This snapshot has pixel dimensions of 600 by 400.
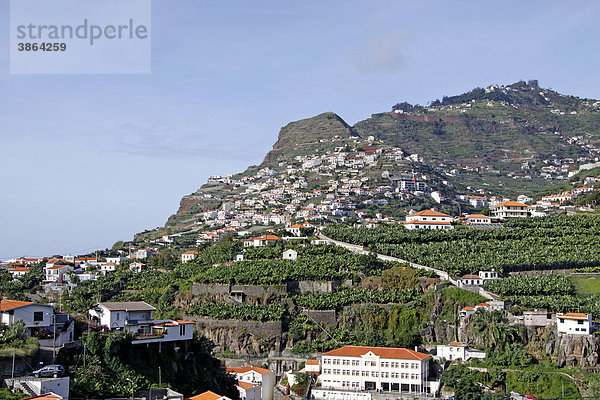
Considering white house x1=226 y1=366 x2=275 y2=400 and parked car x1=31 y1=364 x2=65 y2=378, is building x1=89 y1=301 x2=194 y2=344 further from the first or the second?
white house x1=226 y1=366 x2=275 y2=400

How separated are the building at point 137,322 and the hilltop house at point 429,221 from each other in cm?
4906

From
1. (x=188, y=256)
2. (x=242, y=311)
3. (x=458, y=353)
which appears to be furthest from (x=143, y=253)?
(x=458, y=353)

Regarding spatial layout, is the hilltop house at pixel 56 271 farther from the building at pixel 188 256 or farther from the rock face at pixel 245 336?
the rock face at pixel 245 336

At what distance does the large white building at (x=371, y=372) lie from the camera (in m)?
53.8

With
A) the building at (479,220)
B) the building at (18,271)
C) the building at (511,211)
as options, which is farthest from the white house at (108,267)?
the building at (511,211)

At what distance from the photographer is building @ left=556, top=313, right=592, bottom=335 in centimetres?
5522

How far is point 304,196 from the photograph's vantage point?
452 ft

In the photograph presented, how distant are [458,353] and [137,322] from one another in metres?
26.3

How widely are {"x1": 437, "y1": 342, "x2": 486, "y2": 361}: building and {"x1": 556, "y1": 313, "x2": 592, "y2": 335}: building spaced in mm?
6258

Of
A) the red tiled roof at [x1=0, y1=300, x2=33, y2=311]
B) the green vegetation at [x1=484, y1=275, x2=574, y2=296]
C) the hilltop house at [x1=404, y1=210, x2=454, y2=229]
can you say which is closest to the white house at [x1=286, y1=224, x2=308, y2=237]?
the hilltop house at [x1=404, y1=210, x2=454, y2=229]

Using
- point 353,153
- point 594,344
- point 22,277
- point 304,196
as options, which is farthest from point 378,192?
point 594,344

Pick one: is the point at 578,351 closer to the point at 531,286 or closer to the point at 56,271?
the point at 531,286

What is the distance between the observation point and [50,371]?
Answer: 34.9m

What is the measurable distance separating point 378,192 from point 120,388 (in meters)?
104
